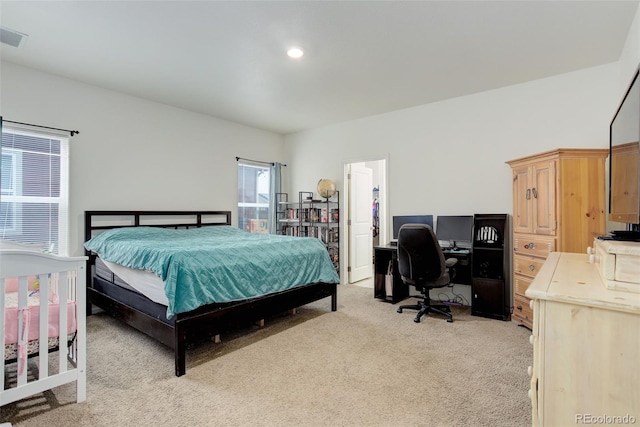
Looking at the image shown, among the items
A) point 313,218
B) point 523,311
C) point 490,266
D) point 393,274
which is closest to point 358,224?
point 313,218

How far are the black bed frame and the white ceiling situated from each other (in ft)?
5.10

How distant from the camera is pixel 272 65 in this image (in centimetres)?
318

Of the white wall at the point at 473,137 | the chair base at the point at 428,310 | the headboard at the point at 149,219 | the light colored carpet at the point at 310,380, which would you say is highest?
the white wall at the point at 473,137

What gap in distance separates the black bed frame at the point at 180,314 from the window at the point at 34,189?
0.31 m

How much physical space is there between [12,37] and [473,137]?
464 cm

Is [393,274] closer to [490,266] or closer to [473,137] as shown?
[490,266]

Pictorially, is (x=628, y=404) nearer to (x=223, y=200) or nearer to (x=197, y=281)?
(x=197, y=281)

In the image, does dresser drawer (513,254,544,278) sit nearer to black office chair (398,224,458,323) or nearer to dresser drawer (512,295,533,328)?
dresser drawer (512,295,533,328)

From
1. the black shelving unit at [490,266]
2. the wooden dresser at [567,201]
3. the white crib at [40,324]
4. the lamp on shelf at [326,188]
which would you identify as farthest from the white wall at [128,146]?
the wooden dresser at [567,201]

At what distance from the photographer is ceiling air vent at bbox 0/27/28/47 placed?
2.59 metres

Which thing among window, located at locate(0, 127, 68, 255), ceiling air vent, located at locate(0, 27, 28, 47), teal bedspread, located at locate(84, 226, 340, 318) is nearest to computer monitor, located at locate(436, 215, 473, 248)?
teal bedspread, located at locate(84, 226, 340, 318)

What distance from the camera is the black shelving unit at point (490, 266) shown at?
3.45 meters

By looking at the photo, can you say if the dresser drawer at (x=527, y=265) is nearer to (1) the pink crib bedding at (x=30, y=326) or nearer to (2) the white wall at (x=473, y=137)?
(2) the white wall at (x=473, y=137)

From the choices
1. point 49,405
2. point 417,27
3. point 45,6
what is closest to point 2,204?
point 45,6
